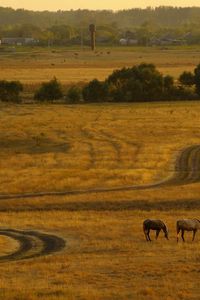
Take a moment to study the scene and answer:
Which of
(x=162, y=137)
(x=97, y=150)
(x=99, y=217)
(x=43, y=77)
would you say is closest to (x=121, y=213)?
(x=99, y=217)

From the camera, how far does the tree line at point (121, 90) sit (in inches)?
3957

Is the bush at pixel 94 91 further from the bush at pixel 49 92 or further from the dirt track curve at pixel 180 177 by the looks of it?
the dirt track curve at pixel 180 177

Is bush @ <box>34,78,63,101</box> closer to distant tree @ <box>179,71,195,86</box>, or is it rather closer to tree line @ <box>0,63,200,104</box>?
tree line @ <box>0,63,200,104</box>

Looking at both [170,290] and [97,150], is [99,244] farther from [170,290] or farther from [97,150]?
[97,150]

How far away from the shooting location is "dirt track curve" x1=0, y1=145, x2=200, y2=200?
143 ft

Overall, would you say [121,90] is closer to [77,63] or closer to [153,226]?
[77,63]

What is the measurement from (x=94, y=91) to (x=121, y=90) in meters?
3.38

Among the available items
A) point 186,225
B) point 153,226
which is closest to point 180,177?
point 153,226

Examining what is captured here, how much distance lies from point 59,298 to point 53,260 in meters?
6.00

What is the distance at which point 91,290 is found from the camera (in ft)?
66.5

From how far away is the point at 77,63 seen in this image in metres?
167

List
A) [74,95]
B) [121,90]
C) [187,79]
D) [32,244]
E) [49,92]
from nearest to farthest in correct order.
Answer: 1. [32,244]
2. [74,95]
3. [49,92]
4. [121,90]
5. [187,79]

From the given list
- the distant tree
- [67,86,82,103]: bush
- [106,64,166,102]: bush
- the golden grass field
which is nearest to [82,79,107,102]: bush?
[67,86,82,103]: bush

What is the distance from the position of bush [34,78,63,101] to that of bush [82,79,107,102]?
299 cm
